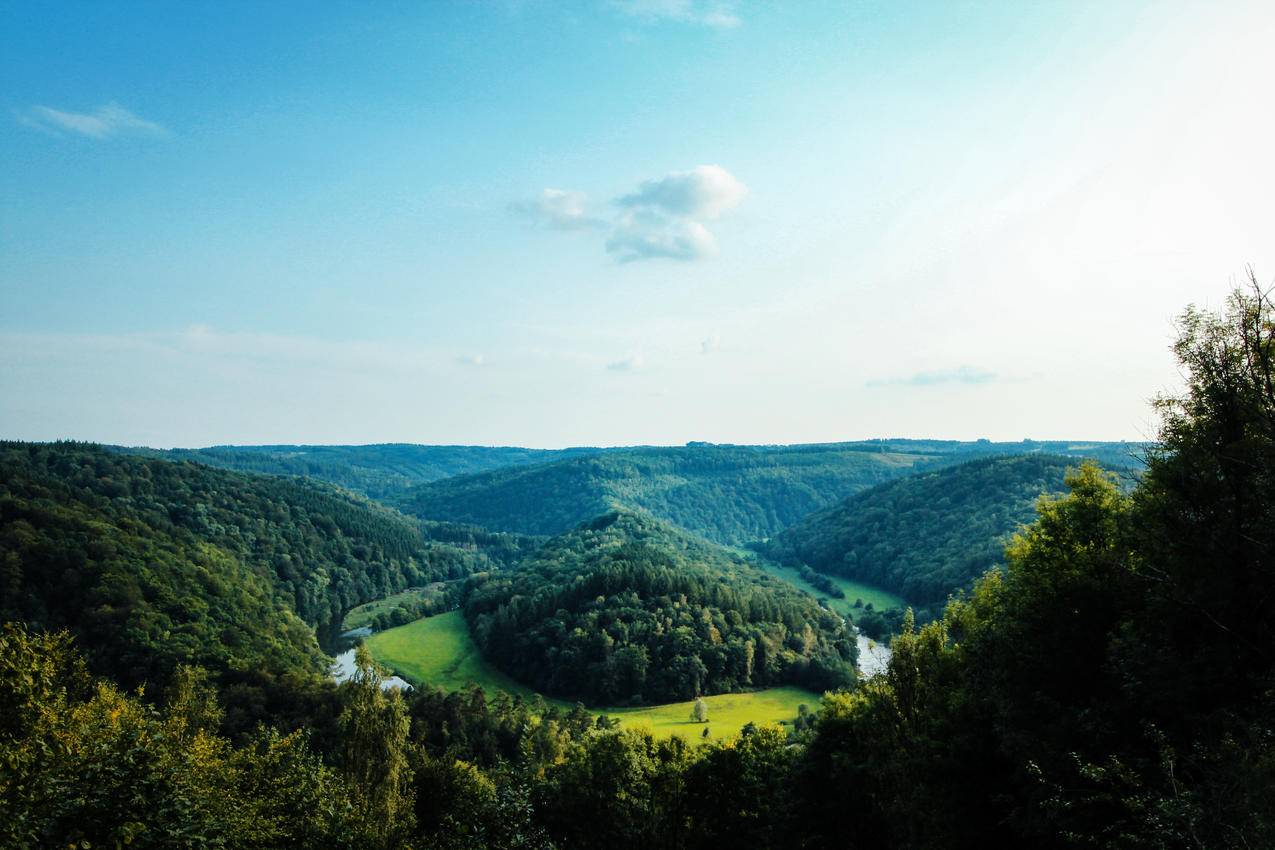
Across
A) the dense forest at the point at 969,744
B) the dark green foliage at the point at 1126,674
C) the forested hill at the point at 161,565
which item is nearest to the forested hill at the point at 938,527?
the dense forest at the point at 969,744

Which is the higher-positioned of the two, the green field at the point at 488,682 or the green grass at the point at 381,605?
the green field at the point at 488,682

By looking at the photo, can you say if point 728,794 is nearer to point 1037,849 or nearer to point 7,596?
point 1037,849

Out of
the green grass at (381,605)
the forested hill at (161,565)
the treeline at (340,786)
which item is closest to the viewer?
the treeline at (340,786)

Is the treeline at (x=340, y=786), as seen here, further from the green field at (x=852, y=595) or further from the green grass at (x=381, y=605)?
the green grass at (x=381, y=605)

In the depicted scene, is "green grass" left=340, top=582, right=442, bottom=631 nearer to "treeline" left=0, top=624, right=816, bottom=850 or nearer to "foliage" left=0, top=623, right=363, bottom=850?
"treeline" left=0, top=624, right=816, bottom=850

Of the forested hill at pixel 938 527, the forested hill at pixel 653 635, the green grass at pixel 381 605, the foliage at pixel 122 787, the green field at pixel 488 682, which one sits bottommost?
the green grass at pixel 381 605

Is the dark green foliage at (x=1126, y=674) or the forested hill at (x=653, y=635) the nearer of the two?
the dark green foliage at (x=1126, y=674)
